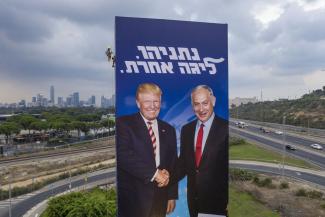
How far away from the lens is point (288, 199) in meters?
51.9

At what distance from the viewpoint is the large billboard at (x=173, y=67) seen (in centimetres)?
1349

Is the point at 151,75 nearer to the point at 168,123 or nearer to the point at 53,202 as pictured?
the point at 168,123

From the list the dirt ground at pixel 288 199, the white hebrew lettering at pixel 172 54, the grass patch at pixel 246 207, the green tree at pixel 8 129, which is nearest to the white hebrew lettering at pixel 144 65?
the white hebrew lettering at pixel 172 54

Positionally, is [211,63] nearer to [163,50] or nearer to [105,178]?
[163,50]

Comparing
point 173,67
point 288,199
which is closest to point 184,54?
point 173,67

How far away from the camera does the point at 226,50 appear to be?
14.4 meters

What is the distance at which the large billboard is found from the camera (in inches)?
531

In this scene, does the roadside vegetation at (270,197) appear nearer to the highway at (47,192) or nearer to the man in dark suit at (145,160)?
the highway at (47,192)

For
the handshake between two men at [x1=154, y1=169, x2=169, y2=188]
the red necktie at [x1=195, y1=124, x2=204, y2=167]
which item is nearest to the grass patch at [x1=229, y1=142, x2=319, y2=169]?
the red necktie at [x1=195, y1=124, x2=204, y2=167]

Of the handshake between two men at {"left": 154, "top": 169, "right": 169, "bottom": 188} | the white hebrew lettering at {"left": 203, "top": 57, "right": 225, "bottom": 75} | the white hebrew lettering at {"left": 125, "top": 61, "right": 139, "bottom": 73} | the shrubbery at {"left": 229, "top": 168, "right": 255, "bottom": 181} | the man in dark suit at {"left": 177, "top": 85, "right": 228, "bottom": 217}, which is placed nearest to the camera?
the white hebrew lettering at {"left": 125, "top": 61, "right": 139, "bottom": 73}

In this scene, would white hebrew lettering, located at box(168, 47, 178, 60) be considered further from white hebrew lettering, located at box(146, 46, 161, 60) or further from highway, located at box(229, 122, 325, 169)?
highway, located at box(229, 122, 325, 169)

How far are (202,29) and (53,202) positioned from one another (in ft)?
106

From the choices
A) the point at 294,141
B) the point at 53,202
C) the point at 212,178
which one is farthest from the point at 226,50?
the point at 294,141

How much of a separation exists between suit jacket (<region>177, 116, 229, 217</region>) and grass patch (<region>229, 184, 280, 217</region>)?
31489 mm
